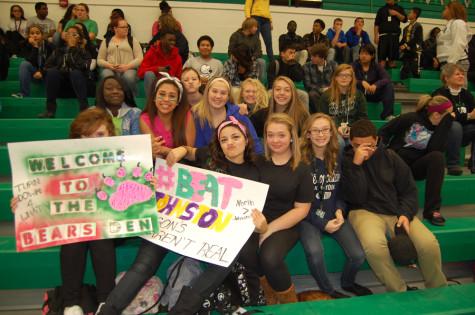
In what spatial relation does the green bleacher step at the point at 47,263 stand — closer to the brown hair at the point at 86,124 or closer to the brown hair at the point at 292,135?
the brown hair at the point at 292,135

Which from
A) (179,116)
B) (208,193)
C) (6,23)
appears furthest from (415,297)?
(6,23)

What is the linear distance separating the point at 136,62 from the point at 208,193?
2.91 metres

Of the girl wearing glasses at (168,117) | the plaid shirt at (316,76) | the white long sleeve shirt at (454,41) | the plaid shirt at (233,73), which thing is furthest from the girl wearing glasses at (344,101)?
the white long sleeve shirt at (454,41)

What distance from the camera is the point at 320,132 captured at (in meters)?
2.56

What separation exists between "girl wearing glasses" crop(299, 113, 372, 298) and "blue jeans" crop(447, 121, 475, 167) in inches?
65.1

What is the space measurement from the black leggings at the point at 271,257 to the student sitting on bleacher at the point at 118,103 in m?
1.30

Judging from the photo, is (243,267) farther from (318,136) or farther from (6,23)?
(6,23)

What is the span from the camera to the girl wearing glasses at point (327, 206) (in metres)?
2.43

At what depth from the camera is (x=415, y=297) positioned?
228cm

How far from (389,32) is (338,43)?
1.03 metres

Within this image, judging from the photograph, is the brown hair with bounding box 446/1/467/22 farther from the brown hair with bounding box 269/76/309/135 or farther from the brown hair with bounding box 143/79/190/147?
the brown hair with bounding box 143/79/190/147

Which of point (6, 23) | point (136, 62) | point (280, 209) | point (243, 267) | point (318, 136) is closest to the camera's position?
point (243, 267)

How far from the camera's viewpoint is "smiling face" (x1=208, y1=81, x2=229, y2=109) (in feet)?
9.48

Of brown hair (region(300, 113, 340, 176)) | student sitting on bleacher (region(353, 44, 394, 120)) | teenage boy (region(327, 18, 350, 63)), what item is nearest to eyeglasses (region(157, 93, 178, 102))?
brown hair (region(300, 113, 340, 176))
